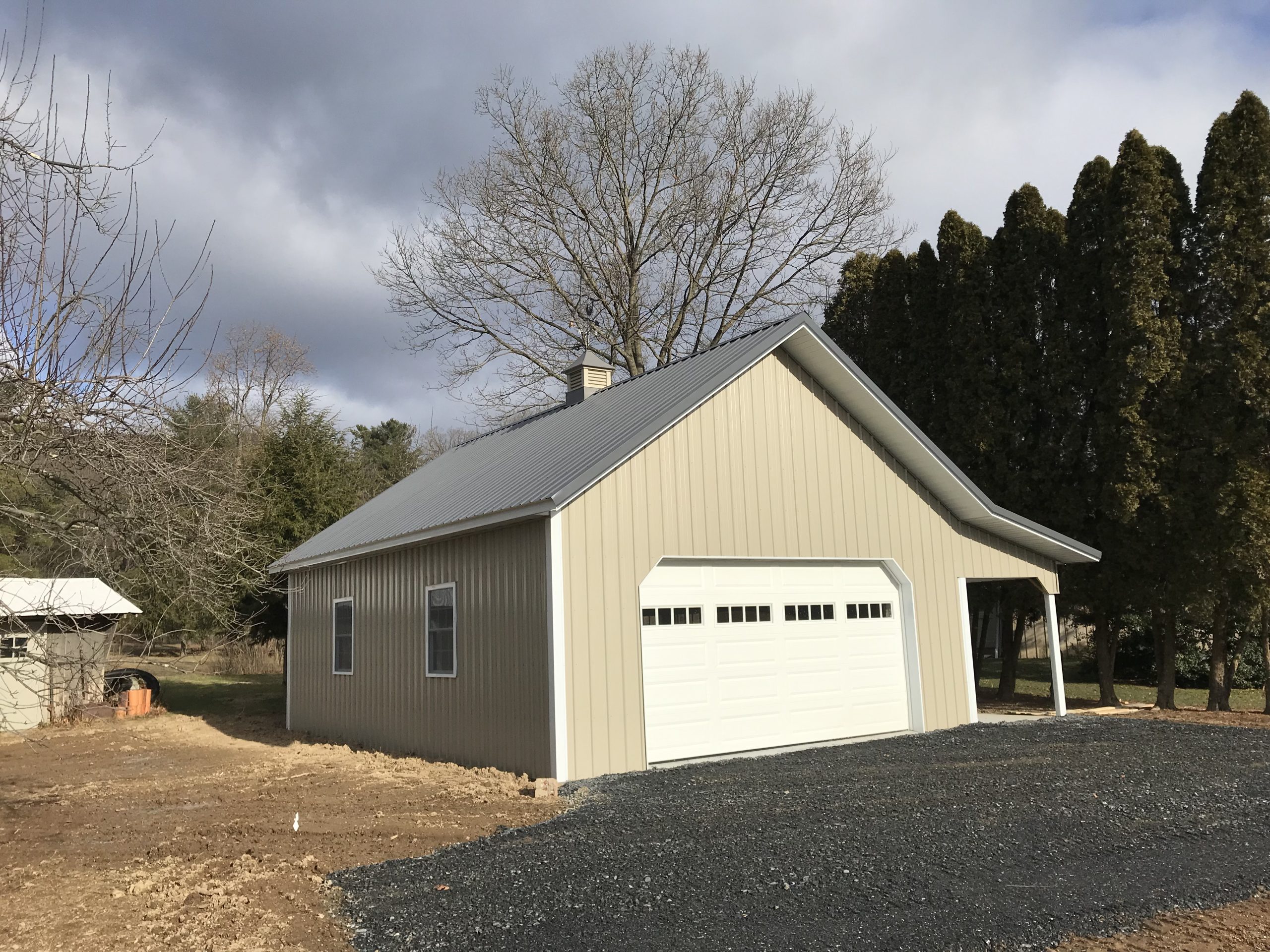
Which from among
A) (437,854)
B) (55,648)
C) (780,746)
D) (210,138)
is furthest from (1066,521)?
(55,648)

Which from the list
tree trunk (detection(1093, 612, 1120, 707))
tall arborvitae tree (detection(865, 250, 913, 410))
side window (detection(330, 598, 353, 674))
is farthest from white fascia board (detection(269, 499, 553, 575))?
tree trunk (detection(1093, 612, 1120, 707))

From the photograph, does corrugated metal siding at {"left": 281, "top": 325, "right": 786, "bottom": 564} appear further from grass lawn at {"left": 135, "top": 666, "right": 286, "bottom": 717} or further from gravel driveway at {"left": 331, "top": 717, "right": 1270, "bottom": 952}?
grass lawn at {"left": 135, "top": 666, "right": 286, "bottom": 717}

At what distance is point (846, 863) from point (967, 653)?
26.8 feet

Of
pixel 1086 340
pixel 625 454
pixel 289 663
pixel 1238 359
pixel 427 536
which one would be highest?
pixel 1086 340

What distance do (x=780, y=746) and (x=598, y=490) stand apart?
3.96 metres

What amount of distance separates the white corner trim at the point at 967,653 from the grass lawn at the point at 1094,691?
23.8ft

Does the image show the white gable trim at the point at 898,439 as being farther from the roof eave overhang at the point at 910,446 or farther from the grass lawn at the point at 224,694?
the grass lawn at the point at 224,694

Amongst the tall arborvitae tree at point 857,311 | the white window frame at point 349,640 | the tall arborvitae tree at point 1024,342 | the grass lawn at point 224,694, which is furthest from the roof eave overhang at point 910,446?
the grass lawn at point 224,694

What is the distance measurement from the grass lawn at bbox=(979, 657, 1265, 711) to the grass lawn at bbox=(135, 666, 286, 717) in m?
16.4

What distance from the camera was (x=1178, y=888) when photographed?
560cm

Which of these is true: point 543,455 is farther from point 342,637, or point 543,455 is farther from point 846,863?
point 846,863

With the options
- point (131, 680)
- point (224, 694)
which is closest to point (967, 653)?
point (131, 680)

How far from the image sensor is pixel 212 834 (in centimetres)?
777

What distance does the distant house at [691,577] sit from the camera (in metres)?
10.1
